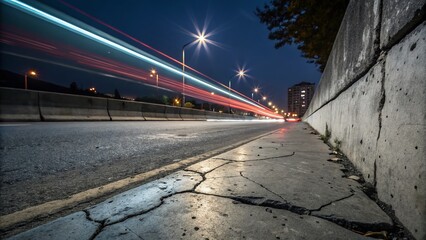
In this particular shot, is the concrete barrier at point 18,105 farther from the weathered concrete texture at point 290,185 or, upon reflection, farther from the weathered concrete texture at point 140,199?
the weathered concrete texture at point 290,185

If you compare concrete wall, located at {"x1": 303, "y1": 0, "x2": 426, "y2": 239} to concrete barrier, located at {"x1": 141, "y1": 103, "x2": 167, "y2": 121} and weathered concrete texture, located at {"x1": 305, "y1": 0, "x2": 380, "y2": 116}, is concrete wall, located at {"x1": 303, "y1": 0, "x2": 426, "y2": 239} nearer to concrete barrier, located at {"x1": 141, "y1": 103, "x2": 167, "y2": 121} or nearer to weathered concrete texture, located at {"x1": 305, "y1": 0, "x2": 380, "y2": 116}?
weathered concrete texture, located at {"x1": 305, "y1": 0, "x2": 380, "y2": 116}

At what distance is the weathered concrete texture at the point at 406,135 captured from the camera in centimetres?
114

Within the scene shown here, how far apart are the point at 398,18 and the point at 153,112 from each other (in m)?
14.7

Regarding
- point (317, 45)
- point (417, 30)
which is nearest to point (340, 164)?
point (417, 30)

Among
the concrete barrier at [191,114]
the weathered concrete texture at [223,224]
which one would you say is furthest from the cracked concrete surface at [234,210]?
the concrete barrier at [191,114]

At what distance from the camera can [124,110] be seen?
12.7m

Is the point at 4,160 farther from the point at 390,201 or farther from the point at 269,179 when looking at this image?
the point at 390,201

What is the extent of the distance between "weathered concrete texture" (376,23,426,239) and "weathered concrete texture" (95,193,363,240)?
1.14 feet

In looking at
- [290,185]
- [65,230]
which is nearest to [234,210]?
Result: [290,185]

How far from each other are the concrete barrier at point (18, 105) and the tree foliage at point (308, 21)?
10311 millimetres

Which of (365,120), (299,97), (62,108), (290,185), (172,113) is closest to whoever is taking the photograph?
(290,185)

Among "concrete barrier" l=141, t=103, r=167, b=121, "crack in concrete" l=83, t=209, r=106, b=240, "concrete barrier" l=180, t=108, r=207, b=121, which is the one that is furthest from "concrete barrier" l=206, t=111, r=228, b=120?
"crack in concrete" l=83, t=209, r=106, b=240

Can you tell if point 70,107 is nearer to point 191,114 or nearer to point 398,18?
point 398,18

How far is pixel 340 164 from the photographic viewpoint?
8.56 feet
